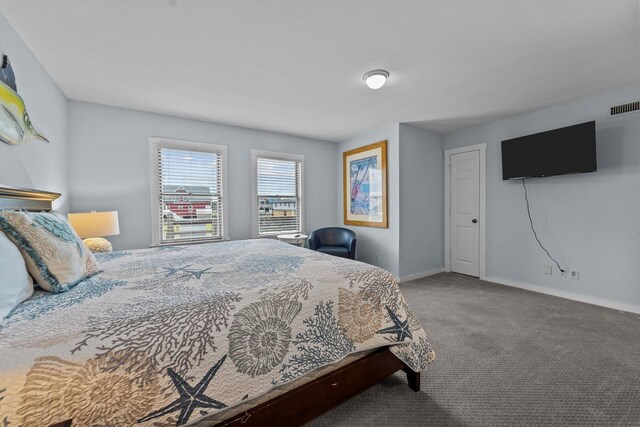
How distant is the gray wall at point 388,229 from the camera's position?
4.01m

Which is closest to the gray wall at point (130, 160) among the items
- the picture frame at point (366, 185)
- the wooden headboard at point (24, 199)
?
the wooden headboard at point (24, 199)

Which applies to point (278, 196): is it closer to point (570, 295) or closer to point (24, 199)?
point (24, 199)

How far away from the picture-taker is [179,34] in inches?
74.9

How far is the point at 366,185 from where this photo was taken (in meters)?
4.53

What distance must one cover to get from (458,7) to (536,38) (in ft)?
2.69

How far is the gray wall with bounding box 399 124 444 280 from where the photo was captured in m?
4.07

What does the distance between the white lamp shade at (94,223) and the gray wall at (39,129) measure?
267mm

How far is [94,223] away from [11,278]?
192 centimetres

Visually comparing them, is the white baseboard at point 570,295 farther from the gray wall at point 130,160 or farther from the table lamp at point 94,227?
the table lamp at point 94,227

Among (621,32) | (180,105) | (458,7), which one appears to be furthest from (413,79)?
(180,105)

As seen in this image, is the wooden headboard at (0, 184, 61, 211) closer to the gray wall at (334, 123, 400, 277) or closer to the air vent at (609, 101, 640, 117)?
the gray wall at (334, 123, 400, 277)

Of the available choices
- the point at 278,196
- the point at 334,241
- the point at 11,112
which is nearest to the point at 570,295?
the point at 334,241

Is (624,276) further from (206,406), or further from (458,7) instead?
(206,406)

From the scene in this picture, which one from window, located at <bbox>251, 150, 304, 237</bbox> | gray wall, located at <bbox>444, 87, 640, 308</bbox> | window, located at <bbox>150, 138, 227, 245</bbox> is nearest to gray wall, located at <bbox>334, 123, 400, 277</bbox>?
window, located at <bbox>251, 150, 304, 237</bbox>
